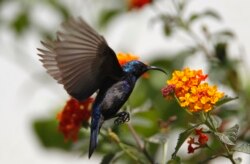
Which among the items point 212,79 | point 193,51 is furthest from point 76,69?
point 193,51

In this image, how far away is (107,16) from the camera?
4.02 meters

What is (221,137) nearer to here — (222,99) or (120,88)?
(222,99)

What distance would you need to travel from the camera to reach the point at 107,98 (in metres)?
2.11

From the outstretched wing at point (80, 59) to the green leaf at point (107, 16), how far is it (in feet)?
6.33

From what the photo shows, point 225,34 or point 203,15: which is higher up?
point 203,15

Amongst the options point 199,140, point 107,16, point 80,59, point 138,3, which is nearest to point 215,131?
point 199,140

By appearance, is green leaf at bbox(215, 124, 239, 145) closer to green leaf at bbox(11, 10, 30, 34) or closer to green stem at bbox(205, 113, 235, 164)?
green stem at bbox(205, 113, 235, 164)

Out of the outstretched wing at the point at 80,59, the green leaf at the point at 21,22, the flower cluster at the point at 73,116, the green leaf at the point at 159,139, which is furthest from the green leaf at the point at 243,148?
the green leaf at the point at 21,22

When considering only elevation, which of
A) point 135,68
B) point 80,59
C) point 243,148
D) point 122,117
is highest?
point 80,59

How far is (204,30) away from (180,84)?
3.08 feet

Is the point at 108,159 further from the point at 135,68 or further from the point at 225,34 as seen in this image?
the point at 225,34

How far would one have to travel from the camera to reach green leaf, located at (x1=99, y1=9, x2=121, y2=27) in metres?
4.02

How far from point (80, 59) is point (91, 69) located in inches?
2.3

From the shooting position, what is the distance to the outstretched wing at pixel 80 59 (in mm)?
1876
